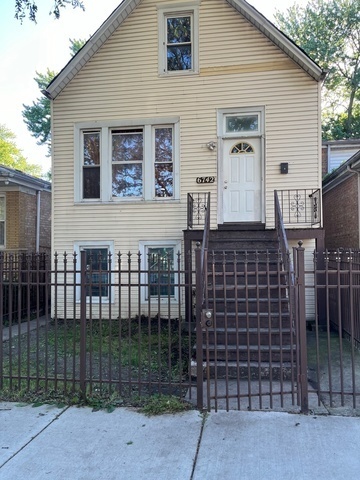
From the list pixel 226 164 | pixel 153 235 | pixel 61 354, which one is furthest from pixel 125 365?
pixel 226 164

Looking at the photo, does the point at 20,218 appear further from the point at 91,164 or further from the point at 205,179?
the point at 205,179

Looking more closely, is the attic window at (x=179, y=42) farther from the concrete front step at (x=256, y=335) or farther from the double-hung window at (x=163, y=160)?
the concrete front step at (x=256, y=335)

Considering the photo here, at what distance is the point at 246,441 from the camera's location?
339cm

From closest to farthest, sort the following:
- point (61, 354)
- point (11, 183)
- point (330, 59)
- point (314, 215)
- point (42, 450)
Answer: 1. point (42, 450)
2. point (61, 354)
3. point (314, 215)
4. point (11, 183)
5. point (330, 59)

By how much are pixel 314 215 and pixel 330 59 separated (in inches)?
833

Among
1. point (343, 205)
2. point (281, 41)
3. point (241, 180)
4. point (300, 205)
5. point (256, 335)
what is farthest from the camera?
point (343, 205)

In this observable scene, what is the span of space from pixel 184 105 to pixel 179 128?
23.1 inches

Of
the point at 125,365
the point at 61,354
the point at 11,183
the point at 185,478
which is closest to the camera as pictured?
the point at 185,478

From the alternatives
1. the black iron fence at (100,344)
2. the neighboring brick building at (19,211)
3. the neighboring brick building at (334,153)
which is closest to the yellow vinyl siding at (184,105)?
the black iron fence at (100,344)

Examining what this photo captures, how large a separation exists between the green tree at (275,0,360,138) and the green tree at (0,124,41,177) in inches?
1244

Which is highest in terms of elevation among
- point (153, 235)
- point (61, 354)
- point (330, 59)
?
point (330, 59)

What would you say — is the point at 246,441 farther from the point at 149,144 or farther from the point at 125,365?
the point at 149,144

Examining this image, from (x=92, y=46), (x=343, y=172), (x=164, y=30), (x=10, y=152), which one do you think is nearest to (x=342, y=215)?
(x=343, y=172)

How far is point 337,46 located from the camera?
24.4 metres
